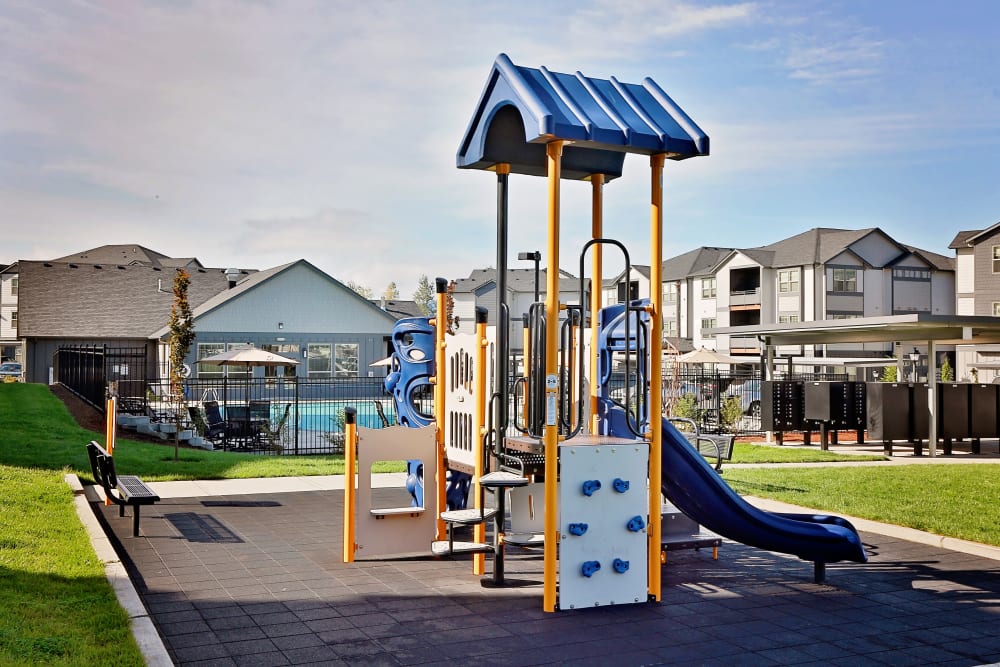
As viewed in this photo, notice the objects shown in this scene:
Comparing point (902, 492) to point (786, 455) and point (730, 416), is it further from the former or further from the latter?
point (730, 416)

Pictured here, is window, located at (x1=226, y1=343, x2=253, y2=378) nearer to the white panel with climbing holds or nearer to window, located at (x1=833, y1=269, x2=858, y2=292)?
window, located at (x1=833, y1=269, x2=858, y2=292)

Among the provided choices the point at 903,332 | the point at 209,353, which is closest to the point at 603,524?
the point at 903,332

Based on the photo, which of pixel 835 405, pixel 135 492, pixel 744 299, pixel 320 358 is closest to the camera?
pixel 135 492

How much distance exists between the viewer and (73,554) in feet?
25.9

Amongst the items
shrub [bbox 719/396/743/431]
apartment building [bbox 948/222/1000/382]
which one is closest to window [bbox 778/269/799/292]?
apartment building [bbox 948/222/1000/382]

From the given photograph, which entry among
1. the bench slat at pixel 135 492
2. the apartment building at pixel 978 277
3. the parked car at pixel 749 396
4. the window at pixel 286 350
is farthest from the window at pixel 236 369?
the bench slat at pixel 135 492

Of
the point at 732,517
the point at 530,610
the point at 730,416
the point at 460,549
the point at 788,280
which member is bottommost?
the point at 530,610

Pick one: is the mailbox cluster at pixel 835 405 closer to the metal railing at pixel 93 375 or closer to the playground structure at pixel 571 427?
the playground structure at pixel 571 427

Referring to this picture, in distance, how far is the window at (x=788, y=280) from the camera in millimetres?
53688

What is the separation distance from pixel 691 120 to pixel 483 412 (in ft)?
9.39

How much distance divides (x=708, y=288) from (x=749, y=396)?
31746mm

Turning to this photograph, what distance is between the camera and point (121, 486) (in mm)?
9789

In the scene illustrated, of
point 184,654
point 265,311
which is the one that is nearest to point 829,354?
point 265,311

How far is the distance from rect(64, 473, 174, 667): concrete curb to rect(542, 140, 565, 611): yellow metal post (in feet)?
8.52
